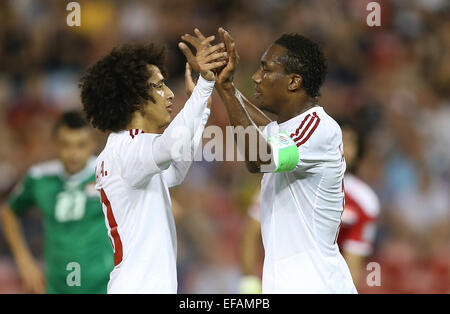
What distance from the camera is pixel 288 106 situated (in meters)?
3.85

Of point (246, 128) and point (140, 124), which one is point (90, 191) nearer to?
point (140, 124)

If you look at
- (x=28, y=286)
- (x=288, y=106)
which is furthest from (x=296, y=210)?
(x=28, y=286)

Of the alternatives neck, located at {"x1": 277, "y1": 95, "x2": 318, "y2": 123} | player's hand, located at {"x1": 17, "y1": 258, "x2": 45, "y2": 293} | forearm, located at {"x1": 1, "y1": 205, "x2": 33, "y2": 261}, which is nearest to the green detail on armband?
neck, located at {"x1": 277, "y1": 95, "x2": 318, "y2": 123}

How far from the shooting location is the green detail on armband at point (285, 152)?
3.47m

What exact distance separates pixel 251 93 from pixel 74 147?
2536 millimetres

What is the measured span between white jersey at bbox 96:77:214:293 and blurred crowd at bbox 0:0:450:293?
3.07 m

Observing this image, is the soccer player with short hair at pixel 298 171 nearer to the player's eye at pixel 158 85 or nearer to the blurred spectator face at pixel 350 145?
the player's eye at pixel 158 85

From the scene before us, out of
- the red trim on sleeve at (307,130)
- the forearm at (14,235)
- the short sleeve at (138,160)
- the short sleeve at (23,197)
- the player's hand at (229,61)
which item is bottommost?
the forearm at (14,235)

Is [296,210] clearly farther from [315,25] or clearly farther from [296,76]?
[315,25]

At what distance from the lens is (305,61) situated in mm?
3799

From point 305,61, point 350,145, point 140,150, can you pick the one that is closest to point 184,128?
point 140,150

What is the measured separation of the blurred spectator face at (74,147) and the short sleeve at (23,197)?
35 cm

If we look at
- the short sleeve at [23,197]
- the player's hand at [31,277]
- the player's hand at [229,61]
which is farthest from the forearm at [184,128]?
the short sleeve at [23,197]
